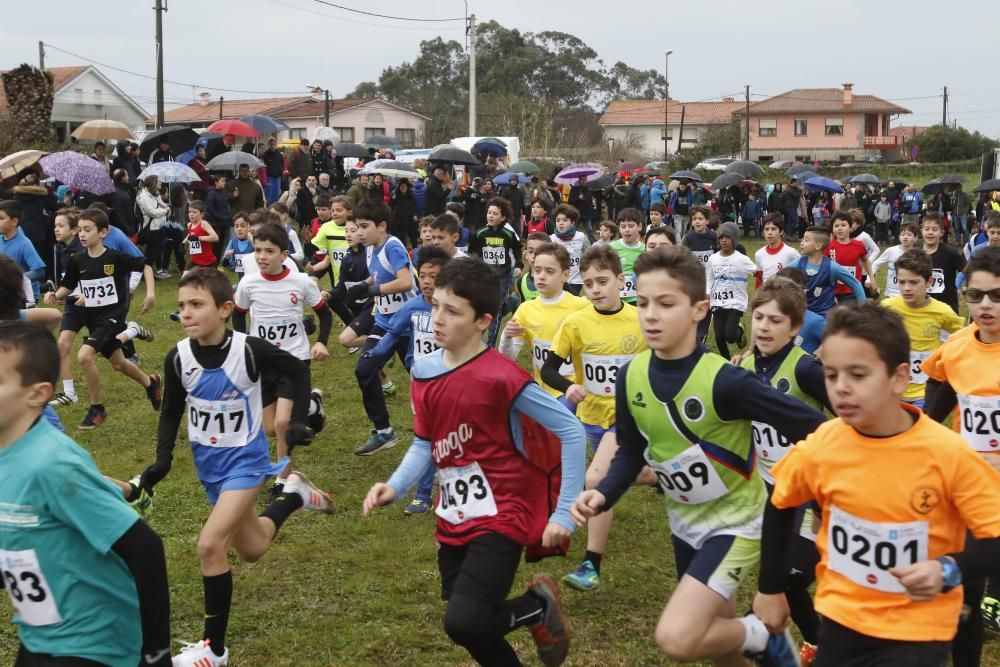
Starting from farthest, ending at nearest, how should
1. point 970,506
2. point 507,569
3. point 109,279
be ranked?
point 109,279 < point 507,569 < point 970,506

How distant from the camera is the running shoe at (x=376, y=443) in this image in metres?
9.09

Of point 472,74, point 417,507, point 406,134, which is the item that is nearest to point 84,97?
point 406,134

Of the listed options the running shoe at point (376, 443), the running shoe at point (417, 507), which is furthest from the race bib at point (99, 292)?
the running shoe at point (417, 507)

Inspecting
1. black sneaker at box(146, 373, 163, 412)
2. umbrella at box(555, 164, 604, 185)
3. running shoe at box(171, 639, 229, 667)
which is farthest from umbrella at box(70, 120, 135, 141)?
running shoe at box(171, 639, 229, 667)

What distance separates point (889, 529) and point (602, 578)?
3.15 meters

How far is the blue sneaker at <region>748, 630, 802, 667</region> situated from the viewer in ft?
13.3

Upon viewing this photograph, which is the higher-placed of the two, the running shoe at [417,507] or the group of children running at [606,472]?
the group of children running at [606,472]

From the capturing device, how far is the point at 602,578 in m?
6.26

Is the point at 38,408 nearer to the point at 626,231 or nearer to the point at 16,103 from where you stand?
the point at 626,231

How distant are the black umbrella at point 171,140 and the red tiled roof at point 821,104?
67.3 m

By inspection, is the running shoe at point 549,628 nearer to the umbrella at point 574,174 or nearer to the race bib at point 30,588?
the race bib at point 30,588

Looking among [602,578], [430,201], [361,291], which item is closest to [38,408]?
[602,578]

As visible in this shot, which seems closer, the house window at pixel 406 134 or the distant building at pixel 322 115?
the distant building at pixel 322 115

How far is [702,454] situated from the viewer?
164 inches
